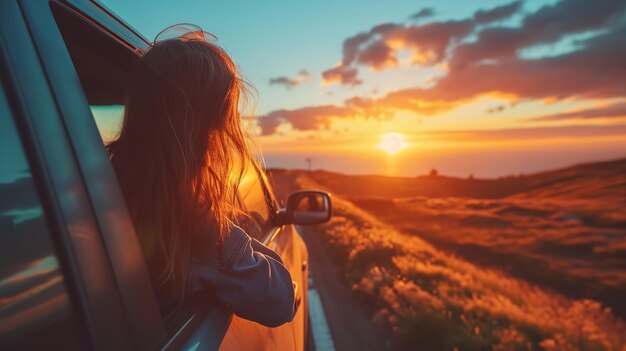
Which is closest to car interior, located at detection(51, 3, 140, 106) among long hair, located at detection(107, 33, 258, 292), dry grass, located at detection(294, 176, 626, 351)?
long hair, located at detection(107, 33, 258, 292)

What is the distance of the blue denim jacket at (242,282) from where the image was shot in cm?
163

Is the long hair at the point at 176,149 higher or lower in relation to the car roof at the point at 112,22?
lower

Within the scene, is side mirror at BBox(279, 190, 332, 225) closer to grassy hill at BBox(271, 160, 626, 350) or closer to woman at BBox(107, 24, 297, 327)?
grassy hill at BBox(271, 160, 626, 350)

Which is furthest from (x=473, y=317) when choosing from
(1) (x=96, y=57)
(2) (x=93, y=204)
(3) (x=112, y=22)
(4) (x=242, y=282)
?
(2) (x=93, y=204)

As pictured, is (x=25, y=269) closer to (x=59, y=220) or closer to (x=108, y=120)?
(x=59, y=220)

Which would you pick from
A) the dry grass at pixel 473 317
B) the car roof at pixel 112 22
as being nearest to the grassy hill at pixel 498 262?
the dry grass at pixel 473 317

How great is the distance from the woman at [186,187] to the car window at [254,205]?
0.90 m

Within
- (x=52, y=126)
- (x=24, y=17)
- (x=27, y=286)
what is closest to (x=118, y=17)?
(x=24, y=17)

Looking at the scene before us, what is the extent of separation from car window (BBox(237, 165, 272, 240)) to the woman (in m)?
0.90

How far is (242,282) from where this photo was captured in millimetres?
1632

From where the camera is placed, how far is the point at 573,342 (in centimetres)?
519

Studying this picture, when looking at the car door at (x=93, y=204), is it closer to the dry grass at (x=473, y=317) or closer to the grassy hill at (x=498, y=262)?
the grassy hill at (x=498, y=262)

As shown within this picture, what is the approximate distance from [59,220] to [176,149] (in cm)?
67

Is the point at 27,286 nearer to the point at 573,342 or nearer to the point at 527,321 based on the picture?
the point at 573,342
